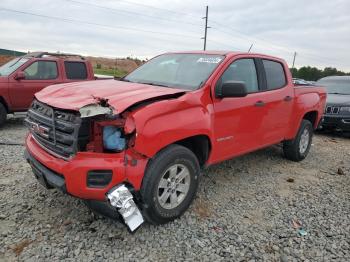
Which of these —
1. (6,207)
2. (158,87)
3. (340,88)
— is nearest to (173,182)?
(158,87)

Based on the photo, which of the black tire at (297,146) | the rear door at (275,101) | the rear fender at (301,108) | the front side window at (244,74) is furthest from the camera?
the black tire at (297,146)

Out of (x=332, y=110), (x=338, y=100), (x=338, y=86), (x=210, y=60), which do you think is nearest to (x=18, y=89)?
(x=210, y=60)

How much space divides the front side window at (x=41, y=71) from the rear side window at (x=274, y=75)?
19.1 ft

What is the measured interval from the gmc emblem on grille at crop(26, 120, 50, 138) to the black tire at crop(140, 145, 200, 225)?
3.47ft

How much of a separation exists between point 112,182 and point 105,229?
0.70 metres

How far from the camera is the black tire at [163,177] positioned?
3199mm

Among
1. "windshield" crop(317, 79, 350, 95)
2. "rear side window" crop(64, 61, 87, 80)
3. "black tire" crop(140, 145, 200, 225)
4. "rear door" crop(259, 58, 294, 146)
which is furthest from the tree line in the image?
"black tire" crop(140, 145, 200, 225)

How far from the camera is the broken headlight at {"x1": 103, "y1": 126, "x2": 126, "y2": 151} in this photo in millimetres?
3047

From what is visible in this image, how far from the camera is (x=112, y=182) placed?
9.89ft

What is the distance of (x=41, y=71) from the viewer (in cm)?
867

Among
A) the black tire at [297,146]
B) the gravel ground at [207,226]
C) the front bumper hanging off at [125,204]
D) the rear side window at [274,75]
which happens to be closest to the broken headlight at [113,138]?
the front bumper hanging off at [125,204]

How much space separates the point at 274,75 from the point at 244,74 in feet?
2.99

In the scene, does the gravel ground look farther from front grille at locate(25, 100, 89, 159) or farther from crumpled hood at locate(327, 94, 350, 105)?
crumpled hood at locate(327, 94, 350, 105)

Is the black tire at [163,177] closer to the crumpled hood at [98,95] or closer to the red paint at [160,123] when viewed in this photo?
the red paint at [160,123]
